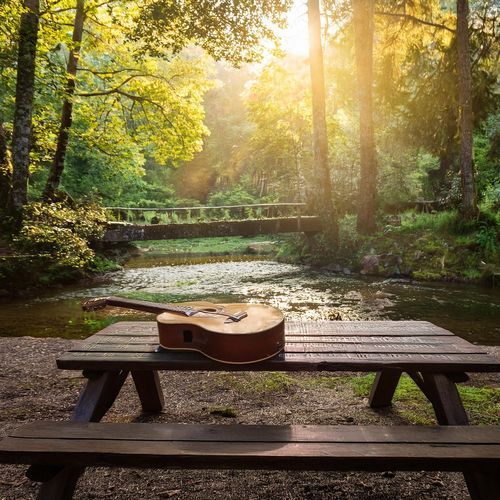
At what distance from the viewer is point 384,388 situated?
311cm

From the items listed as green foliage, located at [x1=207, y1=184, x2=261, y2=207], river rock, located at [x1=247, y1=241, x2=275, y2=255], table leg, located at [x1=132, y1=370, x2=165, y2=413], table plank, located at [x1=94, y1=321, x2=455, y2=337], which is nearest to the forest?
river rock, located at [x1=247, y1=241, x2=275, y2=255]

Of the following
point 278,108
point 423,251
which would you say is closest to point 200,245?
point 278,108

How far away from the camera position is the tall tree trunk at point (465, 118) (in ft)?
38.8

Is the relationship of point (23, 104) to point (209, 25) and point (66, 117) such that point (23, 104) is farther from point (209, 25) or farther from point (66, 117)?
point (209, 25)

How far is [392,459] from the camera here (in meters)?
1.47

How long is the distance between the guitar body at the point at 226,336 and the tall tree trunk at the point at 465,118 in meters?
12.3

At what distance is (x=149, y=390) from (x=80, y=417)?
3.33ft

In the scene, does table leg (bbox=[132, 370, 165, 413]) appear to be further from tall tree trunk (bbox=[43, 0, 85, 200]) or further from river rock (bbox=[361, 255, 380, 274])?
tall tree trunk (bbox=[43, 0, 85, 200])

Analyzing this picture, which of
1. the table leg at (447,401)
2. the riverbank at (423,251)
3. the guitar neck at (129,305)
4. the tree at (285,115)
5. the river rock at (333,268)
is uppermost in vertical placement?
the tree at (285,115)

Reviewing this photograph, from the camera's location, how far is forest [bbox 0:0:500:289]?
9688mm

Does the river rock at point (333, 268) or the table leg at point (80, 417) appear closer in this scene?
the table leg at point (80, 417)

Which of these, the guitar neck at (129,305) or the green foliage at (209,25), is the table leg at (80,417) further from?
the green foliage at (209,25)

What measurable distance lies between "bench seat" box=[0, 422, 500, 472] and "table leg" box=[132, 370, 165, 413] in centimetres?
135

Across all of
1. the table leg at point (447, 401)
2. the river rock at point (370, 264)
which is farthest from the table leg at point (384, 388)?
the river rock at point (370, 264)
